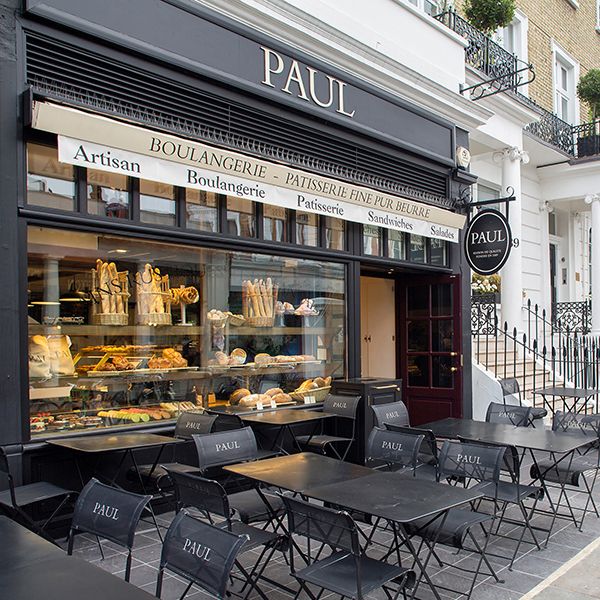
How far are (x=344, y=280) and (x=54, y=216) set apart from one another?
3999 mm

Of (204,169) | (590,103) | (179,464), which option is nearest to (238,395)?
(179,464)

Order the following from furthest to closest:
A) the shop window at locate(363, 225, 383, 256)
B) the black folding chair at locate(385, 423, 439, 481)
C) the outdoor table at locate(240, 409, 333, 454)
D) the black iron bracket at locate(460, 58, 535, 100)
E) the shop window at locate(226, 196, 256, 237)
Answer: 1. the black iron bracket at locate(460, 58, 535, 100)
2. the shop window at locate(363, 225, 383, 256)
3. the shop window at locate(226, 196, 256, 237)
4. the outdoor table at locate(240, 409, 333, 454)
5. the black folding chair at locate(385, 423, 439, 481)

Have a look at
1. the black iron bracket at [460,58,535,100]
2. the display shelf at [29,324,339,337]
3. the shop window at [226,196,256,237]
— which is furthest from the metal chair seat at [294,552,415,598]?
the black iron bracket at [460,58,535,100]

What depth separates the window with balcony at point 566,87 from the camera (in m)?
17.6

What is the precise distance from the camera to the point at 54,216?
5219mm

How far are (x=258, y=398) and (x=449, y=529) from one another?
143 inches

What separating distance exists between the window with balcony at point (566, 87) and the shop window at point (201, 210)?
46.5ft

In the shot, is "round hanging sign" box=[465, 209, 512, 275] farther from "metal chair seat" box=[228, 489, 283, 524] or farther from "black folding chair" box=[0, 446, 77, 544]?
"black folding chair" box=[0, 446, 77, 544]

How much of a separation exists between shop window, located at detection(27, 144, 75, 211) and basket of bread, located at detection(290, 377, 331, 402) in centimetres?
370

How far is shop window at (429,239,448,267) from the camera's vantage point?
31.8 feet

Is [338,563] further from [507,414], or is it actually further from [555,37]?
[555,37]

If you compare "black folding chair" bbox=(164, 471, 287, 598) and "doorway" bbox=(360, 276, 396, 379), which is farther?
"doorway" bbox=(360, 276, 396, 379)

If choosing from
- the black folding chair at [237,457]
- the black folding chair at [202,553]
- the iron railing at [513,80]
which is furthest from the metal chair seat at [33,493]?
the iron railing at [513,80]

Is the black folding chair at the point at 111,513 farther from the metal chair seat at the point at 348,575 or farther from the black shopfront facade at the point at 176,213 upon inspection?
the black shopfront facade at the point at 176,213
